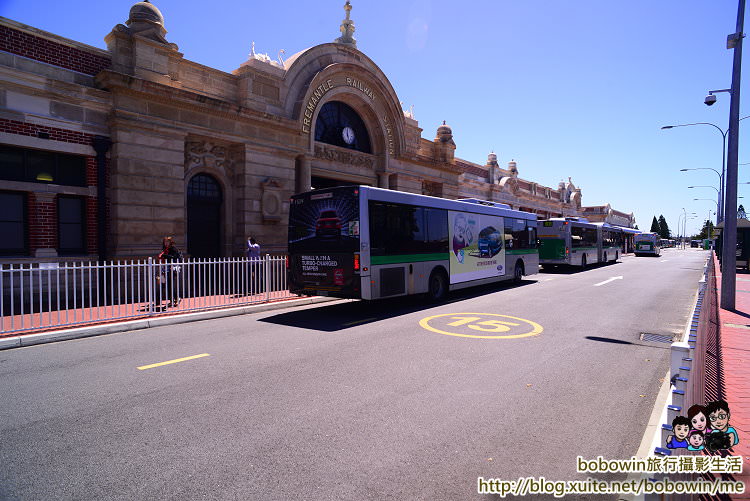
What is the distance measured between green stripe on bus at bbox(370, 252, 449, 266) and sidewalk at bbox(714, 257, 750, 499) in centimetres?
658

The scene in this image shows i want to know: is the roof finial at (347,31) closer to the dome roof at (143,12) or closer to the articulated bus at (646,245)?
the dome roof at (143,12)

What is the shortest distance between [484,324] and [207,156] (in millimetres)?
11431

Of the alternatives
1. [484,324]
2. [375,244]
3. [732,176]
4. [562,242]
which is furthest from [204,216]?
[562,242]

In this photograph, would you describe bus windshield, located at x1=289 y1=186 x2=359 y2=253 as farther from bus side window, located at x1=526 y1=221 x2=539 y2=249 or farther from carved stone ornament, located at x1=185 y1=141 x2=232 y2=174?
bus side window, located at x1=526 y1=221 x2=539 y2=249

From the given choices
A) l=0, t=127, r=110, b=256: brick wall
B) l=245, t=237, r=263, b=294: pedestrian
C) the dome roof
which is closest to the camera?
l=0, t=127, r=110, b=256: brick wall

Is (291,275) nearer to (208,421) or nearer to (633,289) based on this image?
(208,421)

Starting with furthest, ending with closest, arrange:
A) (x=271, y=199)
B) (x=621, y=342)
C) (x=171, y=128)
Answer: (x=271, y=199), (x=171, y=128), (x=621, y=342)

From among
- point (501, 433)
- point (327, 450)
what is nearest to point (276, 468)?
point (327, 450)

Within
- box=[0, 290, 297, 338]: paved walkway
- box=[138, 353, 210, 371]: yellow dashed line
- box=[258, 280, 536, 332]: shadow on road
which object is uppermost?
box=[0, 290, 297, 338]: paved walkway

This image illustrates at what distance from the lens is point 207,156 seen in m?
15.3

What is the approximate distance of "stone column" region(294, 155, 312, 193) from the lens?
18109 millimetres

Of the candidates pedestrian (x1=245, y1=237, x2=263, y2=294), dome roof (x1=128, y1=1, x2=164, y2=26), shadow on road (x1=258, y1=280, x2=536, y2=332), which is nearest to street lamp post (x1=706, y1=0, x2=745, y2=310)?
shadow on road (x1=258, y1=280, x2=536, y2=332)

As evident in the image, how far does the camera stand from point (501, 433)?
4.00 meters

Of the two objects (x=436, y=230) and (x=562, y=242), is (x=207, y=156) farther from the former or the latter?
(x=562, y=242)
